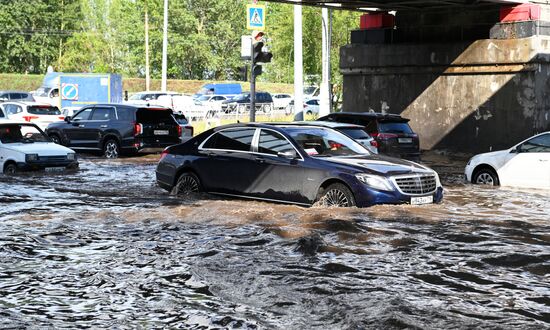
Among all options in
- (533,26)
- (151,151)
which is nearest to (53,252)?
(151,151)

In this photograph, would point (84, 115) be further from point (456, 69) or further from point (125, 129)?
point (456, 69)

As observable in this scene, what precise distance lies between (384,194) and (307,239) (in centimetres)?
204

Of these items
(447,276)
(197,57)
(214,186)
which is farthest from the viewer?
(197,57)

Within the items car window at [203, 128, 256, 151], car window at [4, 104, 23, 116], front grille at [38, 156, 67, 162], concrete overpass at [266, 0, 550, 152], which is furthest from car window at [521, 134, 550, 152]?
car window at [4, 104, 23, 116]

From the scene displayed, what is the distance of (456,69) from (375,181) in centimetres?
1548

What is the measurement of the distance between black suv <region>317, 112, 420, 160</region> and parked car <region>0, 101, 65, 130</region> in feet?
45.6

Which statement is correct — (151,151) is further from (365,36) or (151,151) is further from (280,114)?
(280,114)

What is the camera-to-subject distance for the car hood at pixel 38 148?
19641 mm

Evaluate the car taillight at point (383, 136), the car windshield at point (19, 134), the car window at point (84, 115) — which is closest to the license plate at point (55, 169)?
the car windshield at point (19, 134)

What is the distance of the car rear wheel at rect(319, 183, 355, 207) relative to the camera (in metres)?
12.2

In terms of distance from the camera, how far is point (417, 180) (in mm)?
12664

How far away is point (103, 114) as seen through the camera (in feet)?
86.2

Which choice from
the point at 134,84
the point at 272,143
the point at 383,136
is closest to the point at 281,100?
the point at 134,84

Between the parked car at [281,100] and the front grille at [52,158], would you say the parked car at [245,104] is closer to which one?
the parked car at [281,100]
